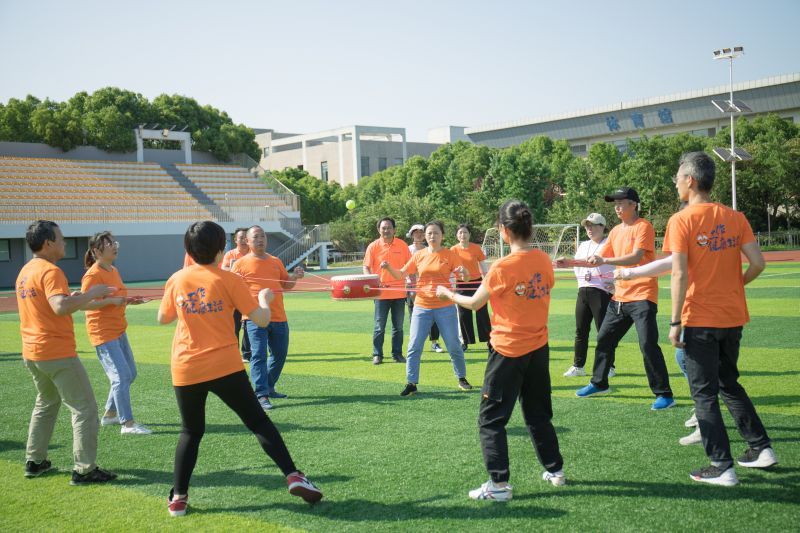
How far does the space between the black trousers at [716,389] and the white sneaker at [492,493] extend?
1.41 metres

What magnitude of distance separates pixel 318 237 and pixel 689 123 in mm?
42106

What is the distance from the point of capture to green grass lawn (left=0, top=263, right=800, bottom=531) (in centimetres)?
443

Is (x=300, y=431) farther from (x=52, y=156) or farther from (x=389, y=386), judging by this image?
(x=52, y=156)

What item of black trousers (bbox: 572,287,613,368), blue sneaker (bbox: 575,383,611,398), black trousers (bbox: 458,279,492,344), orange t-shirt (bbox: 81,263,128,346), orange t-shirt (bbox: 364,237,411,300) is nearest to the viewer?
orange t-shirt (bbox: 81,263,128,346)

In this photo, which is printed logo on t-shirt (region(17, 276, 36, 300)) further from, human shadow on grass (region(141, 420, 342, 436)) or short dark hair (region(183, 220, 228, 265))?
human shadow on grass (region(141, 420, 342, 436))

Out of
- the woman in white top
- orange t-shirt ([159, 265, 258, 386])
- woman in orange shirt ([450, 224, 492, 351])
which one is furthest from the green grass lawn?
woman in orange shirt ([450, 224, 492, 351])

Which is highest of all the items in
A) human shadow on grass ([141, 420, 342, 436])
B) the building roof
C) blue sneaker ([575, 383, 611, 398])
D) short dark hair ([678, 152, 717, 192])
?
the building roof

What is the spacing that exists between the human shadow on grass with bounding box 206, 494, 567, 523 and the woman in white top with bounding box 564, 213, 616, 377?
170 inches

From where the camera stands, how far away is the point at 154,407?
8.09m

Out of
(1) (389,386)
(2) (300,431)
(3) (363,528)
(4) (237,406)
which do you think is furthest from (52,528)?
(1) (389,386)

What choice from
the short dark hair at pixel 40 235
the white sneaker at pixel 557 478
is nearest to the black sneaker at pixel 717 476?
the white sneaker at pixel 557 478

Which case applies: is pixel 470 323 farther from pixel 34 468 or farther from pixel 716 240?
pixel 34 468

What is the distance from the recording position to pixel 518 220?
4.80 meters

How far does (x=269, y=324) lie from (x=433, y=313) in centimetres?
193
